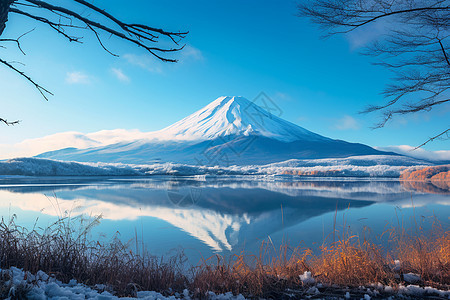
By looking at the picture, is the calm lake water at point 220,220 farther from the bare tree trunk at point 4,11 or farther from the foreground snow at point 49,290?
the bare tree trunk at point 4,11

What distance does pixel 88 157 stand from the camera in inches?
3123

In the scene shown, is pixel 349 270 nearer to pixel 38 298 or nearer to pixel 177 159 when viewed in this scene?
pixel 38 298

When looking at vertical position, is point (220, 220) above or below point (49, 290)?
below

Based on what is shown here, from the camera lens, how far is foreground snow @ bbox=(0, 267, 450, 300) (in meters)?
1.37

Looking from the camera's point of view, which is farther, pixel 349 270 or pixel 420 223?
pixel 420 223

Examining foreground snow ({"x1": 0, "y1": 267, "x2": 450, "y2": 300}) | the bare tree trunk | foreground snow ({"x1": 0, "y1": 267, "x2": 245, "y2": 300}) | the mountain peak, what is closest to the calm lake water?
foreground snow ({"x1": 0, "y1": 267, "x2": 450, "y2": 300})

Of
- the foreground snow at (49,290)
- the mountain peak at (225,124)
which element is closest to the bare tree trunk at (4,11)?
the foreground snow at (49,290)

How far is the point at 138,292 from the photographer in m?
1.70

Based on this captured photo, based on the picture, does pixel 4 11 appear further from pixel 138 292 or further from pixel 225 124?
pixel 225 124

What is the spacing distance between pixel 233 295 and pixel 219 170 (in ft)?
77.4

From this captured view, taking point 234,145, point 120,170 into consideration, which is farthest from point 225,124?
point 120,170

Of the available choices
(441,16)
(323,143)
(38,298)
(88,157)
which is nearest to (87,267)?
(38,298)

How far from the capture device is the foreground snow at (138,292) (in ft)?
4.50

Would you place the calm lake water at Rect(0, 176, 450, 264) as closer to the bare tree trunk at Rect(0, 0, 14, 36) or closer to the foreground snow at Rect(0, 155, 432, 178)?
the bare tree trunk at Rect(0, 0, 14, 36)
